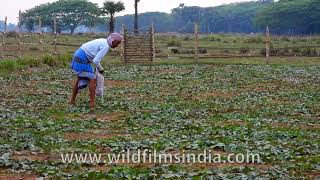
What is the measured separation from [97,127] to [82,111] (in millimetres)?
2016

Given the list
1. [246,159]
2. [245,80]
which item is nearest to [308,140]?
[246,159]

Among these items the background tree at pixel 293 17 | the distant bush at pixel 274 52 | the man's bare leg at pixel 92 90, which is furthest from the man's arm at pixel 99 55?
the background tree at pixel 293 17

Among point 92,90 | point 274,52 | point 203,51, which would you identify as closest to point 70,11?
point 203,51

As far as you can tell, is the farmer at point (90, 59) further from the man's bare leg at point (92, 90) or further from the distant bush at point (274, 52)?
the distant bush at point (274, 52)

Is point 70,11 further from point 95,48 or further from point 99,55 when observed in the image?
point 99,55

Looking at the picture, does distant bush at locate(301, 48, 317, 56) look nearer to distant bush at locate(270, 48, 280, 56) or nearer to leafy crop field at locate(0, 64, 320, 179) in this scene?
distant bush at locate(270, 48, 280, 56)

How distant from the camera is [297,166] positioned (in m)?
6.87

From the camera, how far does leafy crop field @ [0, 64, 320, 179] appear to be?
22.1ft

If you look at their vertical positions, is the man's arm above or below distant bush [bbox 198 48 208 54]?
above

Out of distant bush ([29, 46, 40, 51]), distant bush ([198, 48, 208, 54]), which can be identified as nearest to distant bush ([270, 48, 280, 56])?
distant bush ([198, 48, 208, 54])

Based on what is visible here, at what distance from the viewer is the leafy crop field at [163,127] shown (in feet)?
22.1

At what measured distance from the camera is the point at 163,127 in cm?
1015

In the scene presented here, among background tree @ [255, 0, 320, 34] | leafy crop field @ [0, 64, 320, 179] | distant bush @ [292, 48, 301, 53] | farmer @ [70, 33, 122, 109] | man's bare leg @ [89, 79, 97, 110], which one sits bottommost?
leafy crop field @ [0, 64, 320, 179]

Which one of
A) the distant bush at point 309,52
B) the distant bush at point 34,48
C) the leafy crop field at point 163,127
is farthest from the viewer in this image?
the distant bush at point 34,48
